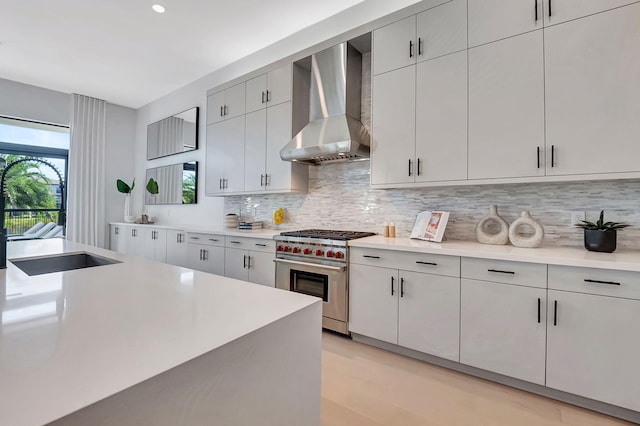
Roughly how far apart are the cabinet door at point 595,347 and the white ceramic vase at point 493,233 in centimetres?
60

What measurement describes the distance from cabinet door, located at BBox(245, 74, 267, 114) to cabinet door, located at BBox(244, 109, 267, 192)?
0.07 meters

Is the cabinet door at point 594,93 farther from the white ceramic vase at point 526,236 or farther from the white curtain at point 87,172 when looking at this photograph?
the white curtain at point 87,172

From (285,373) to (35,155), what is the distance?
21.5 feet

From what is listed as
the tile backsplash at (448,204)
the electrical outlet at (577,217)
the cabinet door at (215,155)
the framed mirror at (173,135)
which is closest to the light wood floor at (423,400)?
the tile backsplash at (448,204)

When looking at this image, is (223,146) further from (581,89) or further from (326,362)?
(581,89)

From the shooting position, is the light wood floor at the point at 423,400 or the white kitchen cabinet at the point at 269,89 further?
the white kitchen cabinet at the point at 269,89

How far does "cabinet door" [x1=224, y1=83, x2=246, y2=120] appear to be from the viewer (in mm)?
3867

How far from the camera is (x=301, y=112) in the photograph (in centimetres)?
352

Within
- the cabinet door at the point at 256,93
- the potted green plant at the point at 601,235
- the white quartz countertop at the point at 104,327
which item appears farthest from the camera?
the cabinet door at the point at 256,93

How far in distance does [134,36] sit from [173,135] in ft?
5.83

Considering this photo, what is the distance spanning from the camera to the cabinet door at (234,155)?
3.87 metres

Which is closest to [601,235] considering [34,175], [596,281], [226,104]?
[596,281]

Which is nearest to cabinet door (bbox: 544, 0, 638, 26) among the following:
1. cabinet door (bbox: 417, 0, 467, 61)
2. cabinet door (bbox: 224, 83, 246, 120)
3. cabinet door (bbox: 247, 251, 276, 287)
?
cabinet door (bbox: 417, 0, 467, 61)

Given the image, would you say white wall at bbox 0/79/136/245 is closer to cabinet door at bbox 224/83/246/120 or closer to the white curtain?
the white curtain
